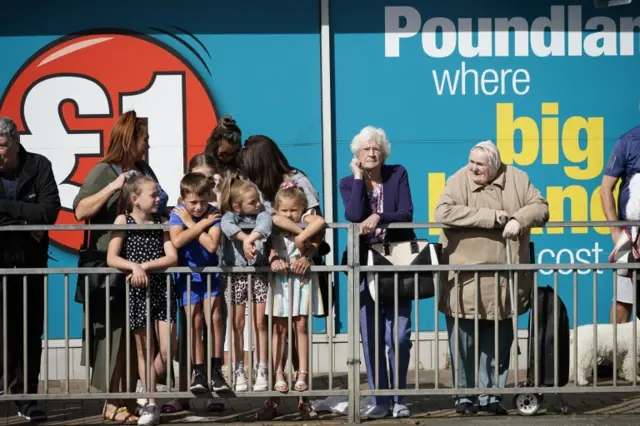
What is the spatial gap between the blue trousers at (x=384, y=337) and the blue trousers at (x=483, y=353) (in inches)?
12.1

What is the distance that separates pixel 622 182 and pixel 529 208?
1564 millimetres

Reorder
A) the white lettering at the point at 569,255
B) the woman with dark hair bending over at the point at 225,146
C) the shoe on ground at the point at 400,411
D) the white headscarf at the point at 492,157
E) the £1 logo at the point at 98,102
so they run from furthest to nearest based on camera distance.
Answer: the white lettering at the point at 569,255 → the £1 logo at the point at 98,102 → the woman with dark hair bending over at the point at 225,146 → the shoe on ground at the point at 400,411 → the white headscarf at the point at 492,157

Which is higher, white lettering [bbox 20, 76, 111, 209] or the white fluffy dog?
white lettering [bbox 20, 76, 111, 209]

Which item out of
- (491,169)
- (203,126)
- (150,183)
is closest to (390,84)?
(203,126)

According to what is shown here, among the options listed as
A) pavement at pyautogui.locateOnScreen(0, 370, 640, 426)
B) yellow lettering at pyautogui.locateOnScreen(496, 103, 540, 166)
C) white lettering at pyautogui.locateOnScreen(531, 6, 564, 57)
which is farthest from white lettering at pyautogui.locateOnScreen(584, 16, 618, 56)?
pavement at pyautogui.locateOnScreen(0, 370, 640, 426)

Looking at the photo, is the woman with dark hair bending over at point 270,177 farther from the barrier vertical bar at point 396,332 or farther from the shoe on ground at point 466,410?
the shoe on ground at point 466,410

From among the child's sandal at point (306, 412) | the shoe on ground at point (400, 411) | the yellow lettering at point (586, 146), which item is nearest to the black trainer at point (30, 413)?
the child's sandal at point (306, 412)

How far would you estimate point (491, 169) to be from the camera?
788cm

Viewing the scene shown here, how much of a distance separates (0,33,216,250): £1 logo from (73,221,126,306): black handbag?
6.65ft

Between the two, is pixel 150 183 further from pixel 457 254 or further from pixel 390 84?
pixel 390 84

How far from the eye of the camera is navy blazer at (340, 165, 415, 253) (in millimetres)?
7898

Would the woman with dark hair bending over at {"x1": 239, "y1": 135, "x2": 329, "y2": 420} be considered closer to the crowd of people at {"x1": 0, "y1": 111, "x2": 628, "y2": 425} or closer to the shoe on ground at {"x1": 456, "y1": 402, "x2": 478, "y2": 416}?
the crowd of people at {"x1": 0, "y1": 111, "x2": 628, "y2": 425}

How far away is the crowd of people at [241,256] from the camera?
7.65 metres

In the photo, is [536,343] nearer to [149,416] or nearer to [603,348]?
[603,348]
